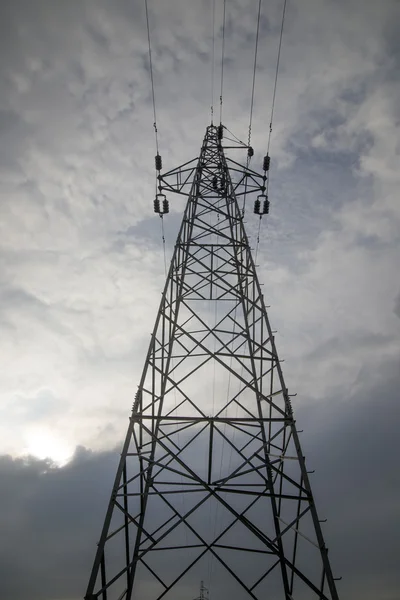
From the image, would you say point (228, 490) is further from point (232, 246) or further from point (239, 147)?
point (239, 147)

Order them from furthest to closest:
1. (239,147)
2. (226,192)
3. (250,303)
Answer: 1. (239,147)
2. (226,192)
3. (250,303)

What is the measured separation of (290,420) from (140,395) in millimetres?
3695

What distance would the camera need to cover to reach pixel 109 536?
7.25 m

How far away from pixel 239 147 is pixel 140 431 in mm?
14131

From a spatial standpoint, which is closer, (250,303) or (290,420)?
(290,420)

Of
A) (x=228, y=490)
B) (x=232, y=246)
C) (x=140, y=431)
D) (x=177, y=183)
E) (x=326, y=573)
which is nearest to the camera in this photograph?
(x=326, y=573)

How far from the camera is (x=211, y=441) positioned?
349 inches

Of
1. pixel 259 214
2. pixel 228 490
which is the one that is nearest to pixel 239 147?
pixel 259 214

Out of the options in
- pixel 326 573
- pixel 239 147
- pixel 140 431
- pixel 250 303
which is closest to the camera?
pixel 326 573

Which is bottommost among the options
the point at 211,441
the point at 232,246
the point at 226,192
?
the point at 211,441

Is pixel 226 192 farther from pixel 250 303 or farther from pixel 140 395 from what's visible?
pixel 140 395

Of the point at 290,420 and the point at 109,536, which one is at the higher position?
the point at 290,420

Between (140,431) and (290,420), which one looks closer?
(290,420)

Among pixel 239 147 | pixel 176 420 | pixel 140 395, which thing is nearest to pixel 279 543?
pixel 176 420
